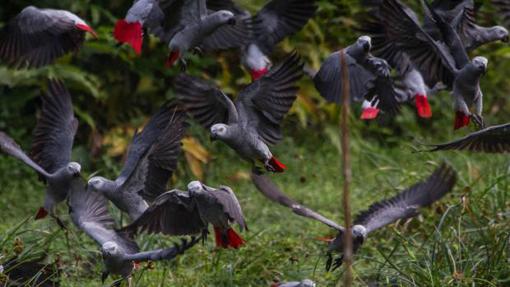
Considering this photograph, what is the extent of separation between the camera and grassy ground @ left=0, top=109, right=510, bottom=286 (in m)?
3.54

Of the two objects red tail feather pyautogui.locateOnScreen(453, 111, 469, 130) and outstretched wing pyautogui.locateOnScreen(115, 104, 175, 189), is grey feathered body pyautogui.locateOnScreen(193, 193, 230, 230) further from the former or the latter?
red tail feather pyautogui.locateOnScreen(453, 111, 469, 130)

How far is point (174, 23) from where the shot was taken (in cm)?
343

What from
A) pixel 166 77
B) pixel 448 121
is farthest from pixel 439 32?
pixel 448 121

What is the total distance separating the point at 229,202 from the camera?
9.84ft

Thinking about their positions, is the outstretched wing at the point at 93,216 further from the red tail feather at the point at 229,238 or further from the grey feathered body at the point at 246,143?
the grey feathered body at the point at 246,143

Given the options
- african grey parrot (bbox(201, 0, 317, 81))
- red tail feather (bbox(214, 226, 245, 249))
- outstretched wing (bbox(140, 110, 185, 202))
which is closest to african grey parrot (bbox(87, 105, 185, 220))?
outstretched wing (bbox(140, 110, 185, 202))

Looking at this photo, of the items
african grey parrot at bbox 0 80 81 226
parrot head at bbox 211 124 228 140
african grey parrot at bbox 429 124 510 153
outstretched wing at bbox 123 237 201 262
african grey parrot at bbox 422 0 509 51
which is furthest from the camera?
african grey parrot at bbox 0 80 81 226

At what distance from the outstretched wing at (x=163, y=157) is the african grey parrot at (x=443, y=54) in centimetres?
79

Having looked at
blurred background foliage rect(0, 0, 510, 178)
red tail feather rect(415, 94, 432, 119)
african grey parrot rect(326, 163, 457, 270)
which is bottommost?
blurred background foliage rect(0, 0, 510, 178)

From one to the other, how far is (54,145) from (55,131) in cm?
5

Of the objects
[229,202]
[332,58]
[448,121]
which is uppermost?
[332,58]

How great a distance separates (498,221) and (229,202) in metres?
1.46

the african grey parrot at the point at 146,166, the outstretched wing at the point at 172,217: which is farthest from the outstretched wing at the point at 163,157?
the outstretched wing at the point at 172,217

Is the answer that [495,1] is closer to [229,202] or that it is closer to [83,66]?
[229,202]
